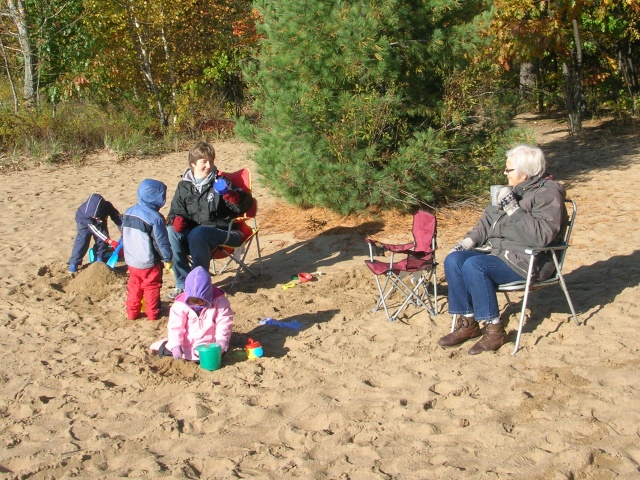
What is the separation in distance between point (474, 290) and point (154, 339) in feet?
7.79

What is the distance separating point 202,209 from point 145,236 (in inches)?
35.3

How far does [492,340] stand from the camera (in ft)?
16.1

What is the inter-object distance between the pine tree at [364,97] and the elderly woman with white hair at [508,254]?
3.31 m

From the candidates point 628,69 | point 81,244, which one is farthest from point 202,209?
point 628,69

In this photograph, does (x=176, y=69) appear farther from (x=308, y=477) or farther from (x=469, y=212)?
(x=308, y=477)

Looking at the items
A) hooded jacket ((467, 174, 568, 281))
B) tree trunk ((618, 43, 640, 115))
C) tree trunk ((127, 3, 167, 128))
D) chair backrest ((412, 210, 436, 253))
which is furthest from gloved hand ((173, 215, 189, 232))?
tree trunk ((618, 43, 640, 115))

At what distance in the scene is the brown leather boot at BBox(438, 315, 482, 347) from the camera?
504 cm

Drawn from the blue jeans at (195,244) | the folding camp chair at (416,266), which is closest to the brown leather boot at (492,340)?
the folding camp chair at (416,266)

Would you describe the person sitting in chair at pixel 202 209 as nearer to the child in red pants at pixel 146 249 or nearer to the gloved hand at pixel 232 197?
the gloved hand at pixel 232 197

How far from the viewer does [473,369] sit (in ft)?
15.3

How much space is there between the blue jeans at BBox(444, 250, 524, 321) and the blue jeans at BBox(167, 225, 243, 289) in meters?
2.17

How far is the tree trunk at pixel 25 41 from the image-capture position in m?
16.0

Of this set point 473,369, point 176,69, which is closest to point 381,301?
point 473,369

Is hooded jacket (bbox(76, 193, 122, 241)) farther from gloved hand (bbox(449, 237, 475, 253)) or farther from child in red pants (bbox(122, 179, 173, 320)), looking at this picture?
gloved hand (bbox(449, 237, 475, 253))
